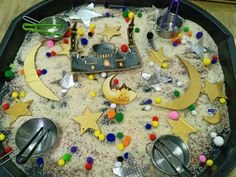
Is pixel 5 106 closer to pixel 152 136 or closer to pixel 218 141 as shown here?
pixel 152 136

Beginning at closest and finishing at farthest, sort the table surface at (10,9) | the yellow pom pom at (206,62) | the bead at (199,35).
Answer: the yellow pom pom at (206,62)
the bead at (199,35)
the table surface at (10,9)

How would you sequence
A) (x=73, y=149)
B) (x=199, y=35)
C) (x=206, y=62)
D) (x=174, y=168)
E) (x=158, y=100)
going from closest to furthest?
(x=174, y=168) < (x=73, y=149) < (x=158, y=100) < (x=206, y=62) < (x=199, y=35)

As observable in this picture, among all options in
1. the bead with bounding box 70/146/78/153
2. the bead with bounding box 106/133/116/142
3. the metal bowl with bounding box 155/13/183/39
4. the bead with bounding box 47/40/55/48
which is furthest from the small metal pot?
the bead with bounding box 47/40/55/48

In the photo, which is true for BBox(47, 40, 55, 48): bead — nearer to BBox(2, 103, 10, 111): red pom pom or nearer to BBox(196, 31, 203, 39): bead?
BBox(2, 103, 10, 111): red pom pom

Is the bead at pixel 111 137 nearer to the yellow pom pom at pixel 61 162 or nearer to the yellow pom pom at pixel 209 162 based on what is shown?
the yellow pom pom at pixel 61 162

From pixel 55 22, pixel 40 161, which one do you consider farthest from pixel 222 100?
pixel 55 22

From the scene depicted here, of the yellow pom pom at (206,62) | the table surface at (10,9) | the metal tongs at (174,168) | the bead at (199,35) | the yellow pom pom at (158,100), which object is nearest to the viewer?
the metal tongs at (174,168)

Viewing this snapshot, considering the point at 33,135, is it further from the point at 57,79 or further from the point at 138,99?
the point at 138,99

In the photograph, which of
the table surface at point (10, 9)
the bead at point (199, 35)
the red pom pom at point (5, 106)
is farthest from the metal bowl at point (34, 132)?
the bead at point (199, 35)
